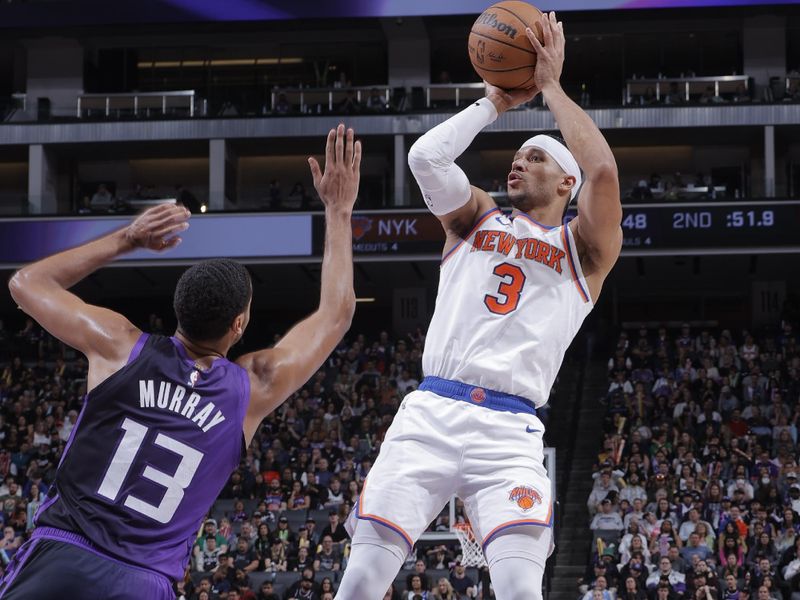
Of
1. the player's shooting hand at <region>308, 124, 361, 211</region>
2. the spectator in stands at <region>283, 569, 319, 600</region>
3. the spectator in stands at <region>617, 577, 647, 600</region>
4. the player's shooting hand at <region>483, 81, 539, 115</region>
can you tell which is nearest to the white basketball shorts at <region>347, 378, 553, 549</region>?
the player's shooting hand at <region>308, 124, 361, 211</region>

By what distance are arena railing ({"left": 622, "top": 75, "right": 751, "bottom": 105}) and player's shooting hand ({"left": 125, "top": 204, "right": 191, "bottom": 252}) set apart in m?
28.0

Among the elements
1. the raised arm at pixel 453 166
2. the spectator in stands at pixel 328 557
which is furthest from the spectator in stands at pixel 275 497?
the raised arm at pixel 453 166

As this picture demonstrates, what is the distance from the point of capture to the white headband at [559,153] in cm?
655

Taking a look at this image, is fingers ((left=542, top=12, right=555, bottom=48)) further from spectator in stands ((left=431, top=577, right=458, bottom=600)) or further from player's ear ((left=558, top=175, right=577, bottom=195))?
spectator in stands ((left=431, top=577, right=458, bottom=600))

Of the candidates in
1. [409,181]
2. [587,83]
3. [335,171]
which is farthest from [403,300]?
[335,171]

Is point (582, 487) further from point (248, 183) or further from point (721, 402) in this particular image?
point (248, 183)

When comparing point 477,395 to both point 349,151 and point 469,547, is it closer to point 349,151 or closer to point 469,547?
point 349,151

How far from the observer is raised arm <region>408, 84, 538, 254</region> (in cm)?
612

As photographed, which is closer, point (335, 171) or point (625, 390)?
point (335, 171)

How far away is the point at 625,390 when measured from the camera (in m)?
24.0

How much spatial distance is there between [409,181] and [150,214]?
29.5 meters

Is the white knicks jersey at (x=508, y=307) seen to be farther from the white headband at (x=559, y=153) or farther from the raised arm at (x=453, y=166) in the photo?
the white headband at (x=559, y=153)

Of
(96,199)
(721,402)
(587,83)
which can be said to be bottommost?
(721,402)

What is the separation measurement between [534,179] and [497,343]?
39.8 inches
